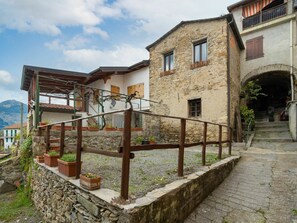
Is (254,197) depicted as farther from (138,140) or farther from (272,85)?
(272,85)

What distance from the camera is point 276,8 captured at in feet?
39.6

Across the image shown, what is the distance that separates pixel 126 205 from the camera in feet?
7.25

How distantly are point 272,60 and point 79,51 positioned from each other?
21.3 m

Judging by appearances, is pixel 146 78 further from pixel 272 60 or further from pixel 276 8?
pixel 276 8

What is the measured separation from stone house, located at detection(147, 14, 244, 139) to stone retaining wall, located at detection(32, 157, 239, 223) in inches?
207

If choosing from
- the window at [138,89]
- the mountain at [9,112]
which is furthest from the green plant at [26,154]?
the mountain at [9,112]

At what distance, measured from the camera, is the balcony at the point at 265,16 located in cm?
1188

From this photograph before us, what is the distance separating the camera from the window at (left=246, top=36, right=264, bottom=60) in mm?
12172

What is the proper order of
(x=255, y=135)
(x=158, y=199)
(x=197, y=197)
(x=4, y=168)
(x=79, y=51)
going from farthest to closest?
(x=79, y=51) → (x=255, y=135) → (x=4, y=168) → (x=197, y=197) → (x=158, y=199)

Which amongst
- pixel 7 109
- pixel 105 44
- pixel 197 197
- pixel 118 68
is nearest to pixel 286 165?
pixel 197 197

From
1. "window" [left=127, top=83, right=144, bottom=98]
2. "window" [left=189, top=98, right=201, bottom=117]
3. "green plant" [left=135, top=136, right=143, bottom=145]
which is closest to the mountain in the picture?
"window" [left=127, top=83, right=144, bottom=98]

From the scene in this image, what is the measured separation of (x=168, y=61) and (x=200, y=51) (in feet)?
7.13

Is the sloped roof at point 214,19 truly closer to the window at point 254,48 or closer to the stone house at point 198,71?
the stone house at point 198,71

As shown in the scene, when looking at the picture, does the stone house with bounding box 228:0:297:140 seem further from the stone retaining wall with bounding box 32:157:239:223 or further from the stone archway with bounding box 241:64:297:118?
the stone retaining wall with bounding box 32:157:239:223
